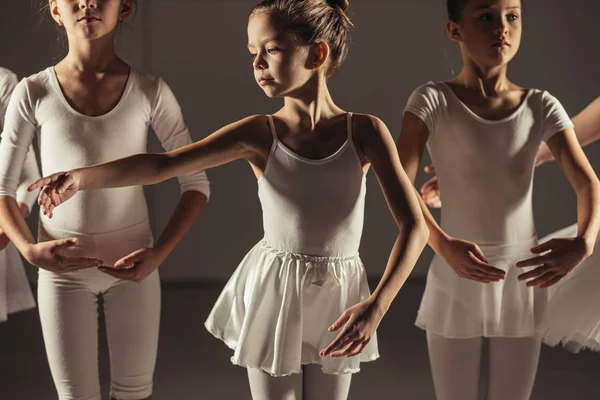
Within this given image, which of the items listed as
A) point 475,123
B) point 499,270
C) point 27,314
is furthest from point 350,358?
point 27,314

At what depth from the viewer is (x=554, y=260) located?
1713 mm

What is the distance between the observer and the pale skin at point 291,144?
1.54 m

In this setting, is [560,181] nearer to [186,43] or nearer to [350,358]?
[186,43]

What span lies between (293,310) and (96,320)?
0.49m

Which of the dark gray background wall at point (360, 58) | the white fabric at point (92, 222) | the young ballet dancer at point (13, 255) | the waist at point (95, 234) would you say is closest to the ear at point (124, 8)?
the white fabric at point (92, 222)

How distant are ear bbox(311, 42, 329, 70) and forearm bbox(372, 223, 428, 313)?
0.35 metres

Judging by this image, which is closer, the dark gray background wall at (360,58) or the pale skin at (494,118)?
the pale skin at (494,118)

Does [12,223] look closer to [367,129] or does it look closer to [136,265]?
[136,265]

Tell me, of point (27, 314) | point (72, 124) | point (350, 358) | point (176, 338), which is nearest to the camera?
point (350, 358)

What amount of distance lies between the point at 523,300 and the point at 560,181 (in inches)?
113

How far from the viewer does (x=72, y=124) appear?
1815 mm

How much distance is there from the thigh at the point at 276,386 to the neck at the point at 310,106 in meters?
0.47

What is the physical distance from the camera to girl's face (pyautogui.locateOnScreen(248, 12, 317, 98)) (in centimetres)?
158

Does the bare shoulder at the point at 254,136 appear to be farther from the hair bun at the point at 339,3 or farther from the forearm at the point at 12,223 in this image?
the forearm at the point at 12,223
